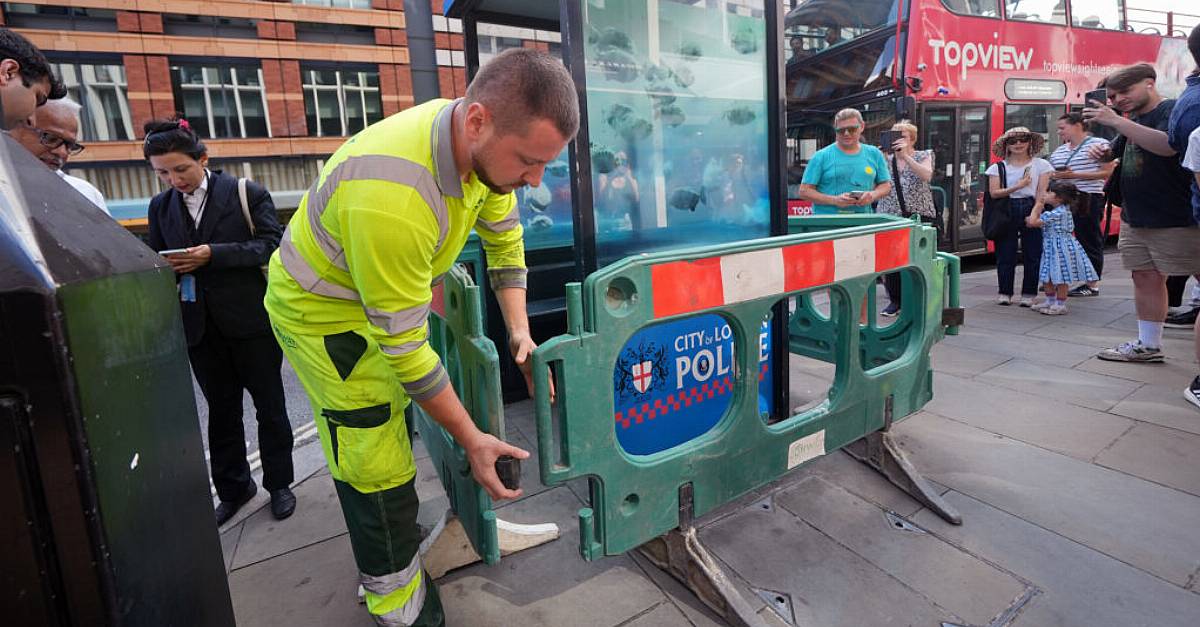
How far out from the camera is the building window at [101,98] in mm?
18109

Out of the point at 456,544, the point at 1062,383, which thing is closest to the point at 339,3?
the point at 456,544

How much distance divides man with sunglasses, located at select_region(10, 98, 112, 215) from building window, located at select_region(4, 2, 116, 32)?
21.3 meters

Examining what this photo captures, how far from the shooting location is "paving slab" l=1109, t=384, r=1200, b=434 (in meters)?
3.43

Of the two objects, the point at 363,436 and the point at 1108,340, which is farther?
the point at 1108,340

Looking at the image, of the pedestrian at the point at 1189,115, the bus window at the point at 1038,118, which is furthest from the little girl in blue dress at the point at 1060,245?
the bus window at the point at 1038,118

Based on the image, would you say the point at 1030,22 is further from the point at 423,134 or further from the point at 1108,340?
the point at 423,134

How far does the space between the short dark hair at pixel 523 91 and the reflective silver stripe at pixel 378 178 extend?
22 centimetres

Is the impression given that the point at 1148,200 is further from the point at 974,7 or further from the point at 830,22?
the point at 830,22

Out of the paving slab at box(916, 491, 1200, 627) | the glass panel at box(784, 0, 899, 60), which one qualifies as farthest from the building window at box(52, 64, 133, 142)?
the paving slab at box(916, 491, 1200, 627)

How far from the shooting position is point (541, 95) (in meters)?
1.45

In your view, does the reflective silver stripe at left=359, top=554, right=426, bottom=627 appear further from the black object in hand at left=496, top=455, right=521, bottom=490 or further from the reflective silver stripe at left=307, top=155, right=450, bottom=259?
the reflective silver stripe at left=307, top=155, right=450, bottom=259

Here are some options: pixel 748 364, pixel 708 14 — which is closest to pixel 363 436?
pixel 748 364

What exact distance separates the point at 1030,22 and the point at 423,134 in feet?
32.9

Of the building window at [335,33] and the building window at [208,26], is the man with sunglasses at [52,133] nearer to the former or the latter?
the building window at [208,26]
